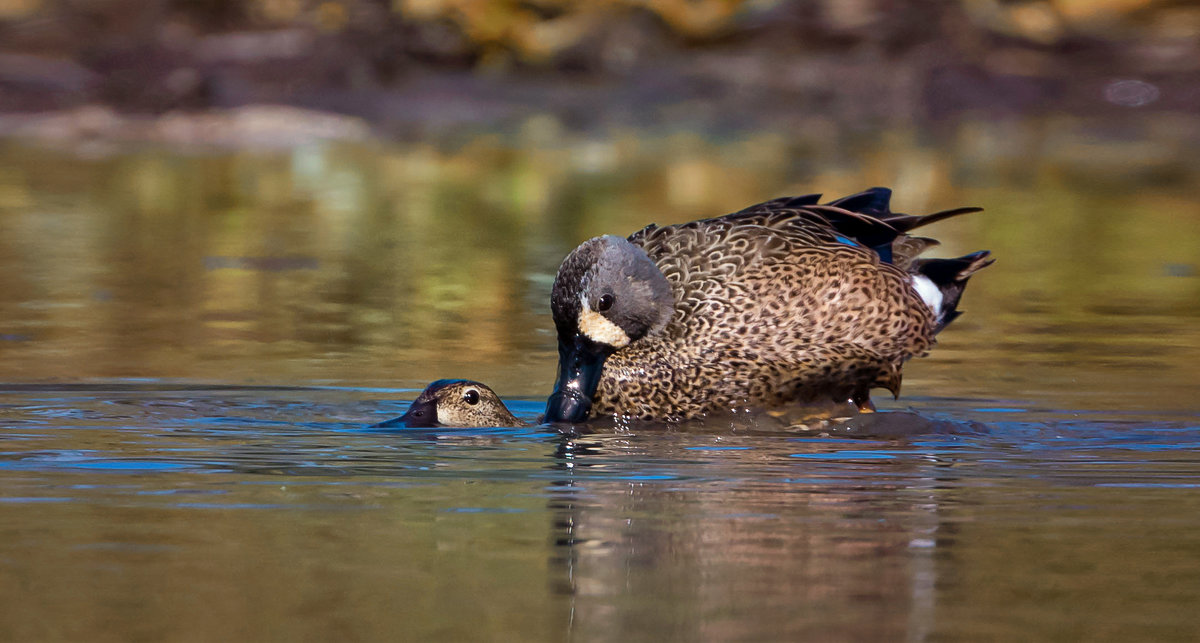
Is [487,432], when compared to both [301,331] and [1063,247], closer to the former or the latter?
[301,331]

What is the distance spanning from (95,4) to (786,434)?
59.6ft

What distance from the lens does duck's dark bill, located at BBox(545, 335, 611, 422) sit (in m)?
7.46

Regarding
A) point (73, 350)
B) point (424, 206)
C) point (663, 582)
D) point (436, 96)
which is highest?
point (436, 96)

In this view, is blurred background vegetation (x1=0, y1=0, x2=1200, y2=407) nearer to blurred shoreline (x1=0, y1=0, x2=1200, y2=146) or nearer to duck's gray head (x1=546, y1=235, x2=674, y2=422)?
blurred shoreline (x1=0, y1=0, x2=1200, y2=146)

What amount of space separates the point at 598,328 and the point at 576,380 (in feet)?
0.61

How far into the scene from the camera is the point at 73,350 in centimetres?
916

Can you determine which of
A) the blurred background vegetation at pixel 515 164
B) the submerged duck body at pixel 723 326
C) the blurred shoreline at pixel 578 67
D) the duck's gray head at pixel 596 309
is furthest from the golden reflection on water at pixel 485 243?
the duck's gray head at pixel 596 309

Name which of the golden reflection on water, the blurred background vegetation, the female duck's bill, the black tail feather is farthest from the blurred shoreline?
the female duck's bill

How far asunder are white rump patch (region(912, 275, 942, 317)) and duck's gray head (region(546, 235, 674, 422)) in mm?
1034

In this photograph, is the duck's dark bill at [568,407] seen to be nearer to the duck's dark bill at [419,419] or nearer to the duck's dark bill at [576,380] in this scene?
the duck's dark bill at [576,380]

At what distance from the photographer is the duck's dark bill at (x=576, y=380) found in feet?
24.5

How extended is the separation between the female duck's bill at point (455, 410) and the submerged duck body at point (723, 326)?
0.19 m

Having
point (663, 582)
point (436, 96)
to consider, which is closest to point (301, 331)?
point (663, 582)

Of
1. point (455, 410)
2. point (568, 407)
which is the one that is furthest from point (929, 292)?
point (455, 410)
